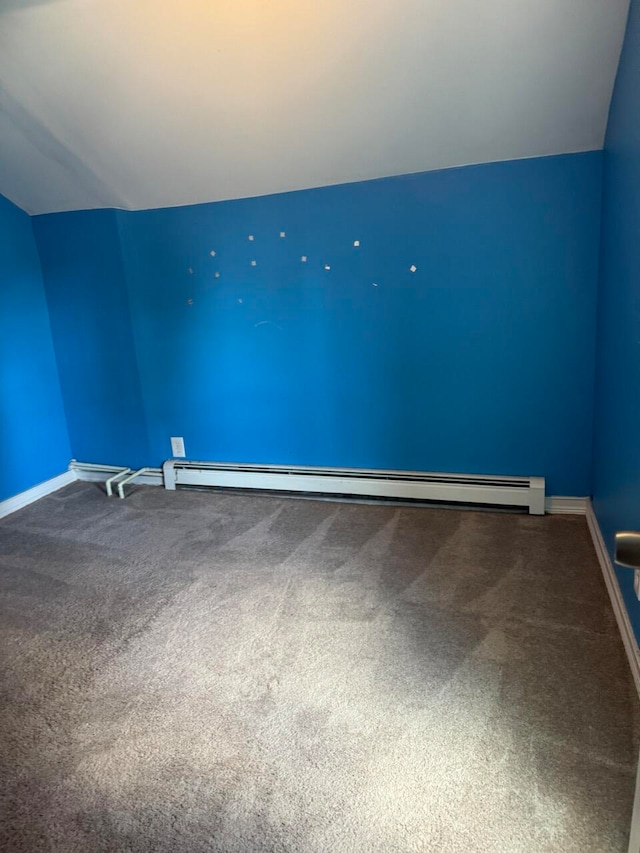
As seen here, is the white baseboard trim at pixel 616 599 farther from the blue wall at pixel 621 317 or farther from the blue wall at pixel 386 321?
the blue wall at pixel 386 321

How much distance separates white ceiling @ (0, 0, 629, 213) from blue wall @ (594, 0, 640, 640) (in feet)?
0.72

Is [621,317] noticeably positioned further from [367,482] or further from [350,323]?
[367,482]

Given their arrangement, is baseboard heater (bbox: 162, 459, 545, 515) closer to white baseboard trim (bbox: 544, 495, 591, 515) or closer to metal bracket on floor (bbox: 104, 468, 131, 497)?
white baseboard trim (bbox: 544, 495, 591, 515)

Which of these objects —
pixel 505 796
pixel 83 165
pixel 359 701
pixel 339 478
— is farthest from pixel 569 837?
pixel 83 165

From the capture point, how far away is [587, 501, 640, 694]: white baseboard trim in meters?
1.51

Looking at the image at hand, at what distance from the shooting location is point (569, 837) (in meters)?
1.14

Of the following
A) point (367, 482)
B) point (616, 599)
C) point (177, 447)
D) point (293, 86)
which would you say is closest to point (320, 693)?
point (616, 599)

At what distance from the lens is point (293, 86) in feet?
6.65

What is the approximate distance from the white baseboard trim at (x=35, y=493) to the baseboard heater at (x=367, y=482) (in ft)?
2.29

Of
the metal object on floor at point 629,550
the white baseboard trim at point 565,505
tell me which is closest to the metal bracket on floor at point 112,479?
the white baseboard trim at point 565,505

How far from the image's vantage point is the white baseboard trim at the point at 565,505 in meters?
2.51

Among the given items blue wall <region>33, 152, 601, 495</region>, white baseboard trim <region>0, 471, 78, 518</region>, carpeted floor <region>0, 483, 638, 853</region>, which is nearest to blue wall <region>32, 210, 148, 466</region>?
blue wall <region>33, 152, 601, 495</region>

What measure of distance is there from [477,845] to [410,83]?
227 centimetres

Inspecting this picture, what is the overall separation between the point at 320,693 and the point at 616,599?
40.1 inches
